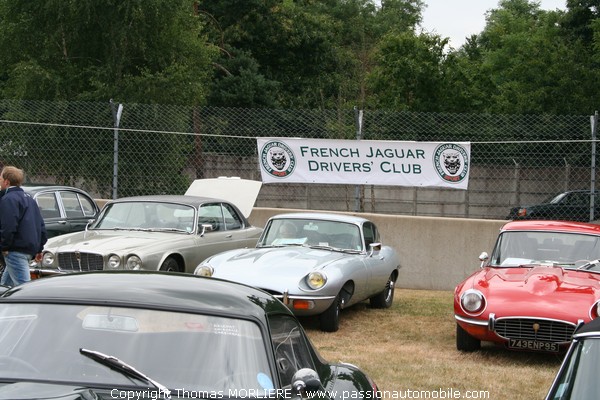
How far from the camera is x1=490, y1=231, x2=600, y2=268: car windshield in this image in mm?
10125

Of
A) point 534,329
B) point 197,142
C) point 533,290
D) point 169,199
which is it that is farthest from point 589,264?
point 197,142

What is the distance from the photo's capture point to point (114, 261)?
11023 millimetres

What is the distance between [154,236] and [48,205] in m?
2.97

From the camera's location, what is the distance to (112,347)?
13.8ft

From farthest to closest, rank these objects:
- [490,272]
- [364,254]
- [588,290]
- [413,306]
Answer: [413,306] → [364,254] → [490,272] → [588,290]

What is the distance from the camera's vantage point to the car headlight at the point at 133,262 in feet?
36.1

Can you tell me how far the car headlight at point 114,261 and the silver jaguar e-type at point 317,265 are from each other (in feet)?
3.68

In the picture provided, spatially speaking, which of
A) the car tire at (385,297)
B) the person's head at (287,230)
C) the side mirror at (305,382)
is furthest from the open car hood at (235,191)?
the side mirror at (305,382)

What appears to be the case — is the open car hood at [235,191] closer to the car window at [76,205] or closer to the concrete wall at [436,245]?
the car window at [76,205]

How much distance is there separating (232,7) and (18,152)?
84.3ft

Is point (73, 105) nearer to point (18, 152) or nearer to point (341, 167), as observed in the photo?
point (18, 152)

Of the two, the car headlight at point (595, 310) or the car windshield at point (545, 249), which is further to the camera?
the car windshield at point (545, 249)

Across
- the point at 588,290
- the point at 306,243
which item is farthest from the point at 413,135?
the point at 588,290

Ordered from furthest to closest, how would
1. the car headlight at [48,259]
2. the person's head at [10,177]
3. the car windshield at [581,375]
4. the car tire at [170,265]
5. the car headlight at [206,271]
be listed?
the car tire at [170,265] → the car headlight at [48,259] → the car headlight at [206,271] → the person's head at [10,177] → the car windshield at [581,375]
